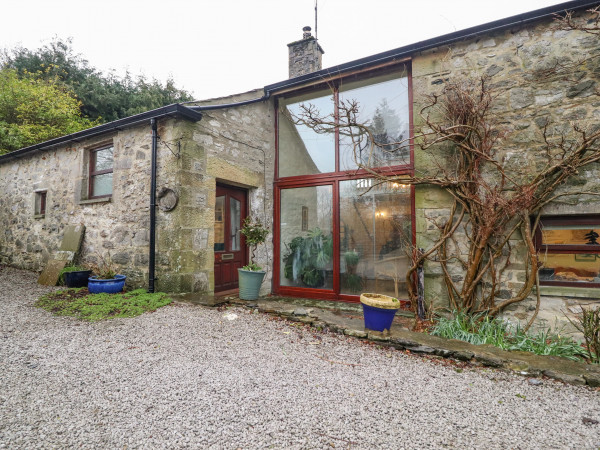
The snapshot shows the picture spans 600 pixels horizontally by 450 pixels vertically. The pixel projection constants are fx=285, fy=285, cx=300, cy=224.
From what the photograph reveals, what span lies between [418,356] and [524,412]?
3.33ft

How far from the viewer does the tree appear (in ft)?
11.6

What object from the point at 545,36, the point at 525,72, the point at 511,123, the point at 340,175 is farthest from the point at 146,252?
the point at 545,36

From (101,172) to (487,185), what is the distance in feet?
22.5

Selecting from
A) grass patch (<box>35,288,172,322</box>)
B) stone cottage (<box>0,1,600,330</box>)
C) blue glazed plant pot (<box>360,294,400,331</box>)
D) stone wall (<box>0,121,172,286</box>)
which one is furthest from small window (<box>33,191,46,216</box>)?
blue glazed plant pot (<box>360,294,400,331</box>)

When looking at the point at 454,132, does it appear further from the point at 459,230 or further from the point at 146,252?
the point at 146,252

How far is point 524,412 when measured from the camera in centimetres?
194

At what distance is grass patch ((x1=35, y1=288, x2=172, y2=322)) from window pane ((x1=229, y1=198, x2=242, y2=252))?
1748 mm

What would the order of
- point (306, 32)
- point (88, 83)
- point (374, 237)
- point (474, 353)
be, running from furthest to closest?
point (88, 83) → point (306, 32) → point (374, 237) → point (474, 353)

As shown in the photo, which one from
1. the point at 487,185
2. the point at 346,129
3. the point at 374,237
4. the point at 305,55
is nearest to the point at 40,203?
the point at 305,55

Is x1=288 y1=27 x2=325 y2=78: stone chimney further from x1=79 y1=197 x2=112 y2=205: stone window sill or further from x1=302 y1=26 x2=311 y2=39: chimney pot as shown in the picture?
x1=79 y1=197 x2=112 y2=205: stone window sill

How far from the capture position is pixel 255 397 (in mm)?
2000

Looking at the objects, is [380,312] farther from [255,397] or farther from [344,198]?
[344,198]

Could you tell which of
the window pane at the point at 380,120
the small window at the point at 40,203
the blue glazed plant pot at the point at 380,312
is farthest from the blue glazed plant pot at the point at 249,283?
the small window at the point at 40,203

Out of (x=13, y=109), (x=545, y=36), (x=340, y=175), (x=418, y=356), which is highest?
(x=13, y=109)
